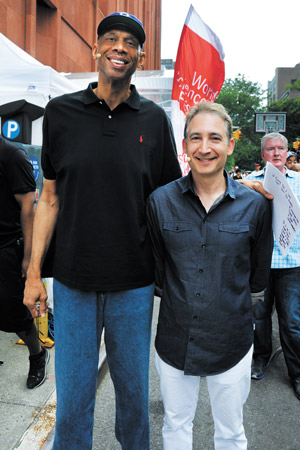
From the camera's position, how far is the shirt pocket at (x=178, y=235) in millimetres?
1970

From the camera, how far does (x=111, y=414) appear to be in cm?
321

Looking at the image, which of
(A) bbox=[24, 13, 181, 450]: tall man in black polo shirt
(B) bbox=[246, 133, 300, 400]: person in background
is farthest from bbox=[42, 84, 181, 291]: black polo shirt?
(B) bbox=[246, 133, 300, 400]: person in background

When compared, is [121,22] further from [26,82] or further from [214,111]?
[26,82]

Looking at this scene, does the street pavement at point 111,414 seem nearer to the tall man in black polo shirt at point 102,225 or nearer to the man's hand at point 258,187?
Result: the tall man in black polo shirt at point 102,225

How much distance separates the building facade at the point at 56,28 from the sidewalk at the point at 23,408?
23.7ft

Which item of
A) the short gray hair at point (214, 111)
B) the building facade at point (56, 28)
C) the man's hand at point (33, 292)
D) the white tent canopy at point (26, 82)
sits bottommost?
the man's hand at point (33, 292)

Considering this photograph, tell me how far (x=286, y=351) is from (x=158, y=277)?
2.18m

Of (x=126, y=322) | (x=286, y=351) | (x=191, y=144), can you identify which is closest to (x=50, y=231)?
(x=126, y=322)

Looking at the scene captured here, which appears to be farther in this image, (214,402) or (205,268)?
(214,402)

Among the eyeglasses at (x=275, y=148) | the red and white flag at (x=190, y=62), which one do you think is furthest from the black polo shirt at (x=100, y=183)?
the red and white flag at (x=190, y=62)

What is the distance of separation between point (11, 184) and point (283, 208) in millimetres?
2056

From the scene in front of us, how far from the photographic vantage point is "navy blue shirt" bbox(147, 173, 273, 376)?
195 cm

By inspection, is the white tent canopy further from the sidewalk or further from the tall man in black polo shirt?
the tall man in black polo shirt

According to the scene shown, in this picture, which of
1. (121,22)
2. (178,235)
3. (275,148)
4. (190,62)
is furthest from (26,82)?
(178,235)
